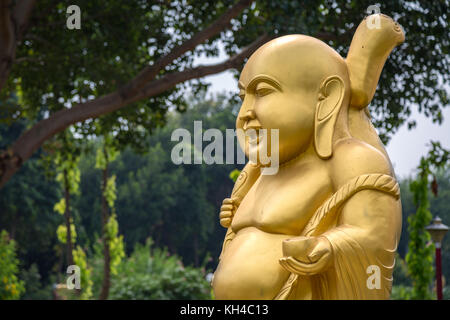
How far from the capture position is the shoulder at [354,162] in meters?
2.73

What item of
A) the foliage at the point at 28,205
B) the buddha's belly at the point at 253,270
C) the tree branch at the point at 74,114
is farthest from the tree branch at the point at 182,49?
the foliage at the point at 28,205

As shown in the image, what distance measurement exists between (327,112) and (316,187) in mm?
376

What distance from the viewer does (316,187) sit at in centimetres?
282

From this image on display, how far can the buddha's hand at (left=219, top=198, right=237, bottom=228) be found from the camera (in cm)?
331

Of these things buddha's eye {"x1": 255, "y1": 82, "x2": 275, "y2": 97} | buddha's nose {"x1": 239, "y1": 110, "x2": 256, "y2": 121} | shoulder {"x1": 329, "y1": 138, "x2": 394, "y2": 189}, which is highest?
buddha's eye {"x1": 255, "y1": 82, "x2": 275, "y2": 97}

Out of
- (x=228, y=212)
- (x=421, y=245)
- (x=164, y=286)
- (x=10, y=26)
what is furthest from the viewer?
(x=164, y=286)

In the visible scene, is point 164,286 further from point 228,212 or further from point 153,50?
point 228,212

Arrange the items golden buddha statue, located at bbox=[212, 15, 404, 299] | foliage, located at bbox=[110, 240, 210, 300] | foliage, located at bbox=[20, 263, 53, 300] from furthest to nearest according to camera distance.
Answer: foliage, located at bbox=[20, 263, 53, 300] → foliage, located at bbox=[110, 240, 210, 300] → golden buddha statue, located at bbox=[212, 15, 404, 299]

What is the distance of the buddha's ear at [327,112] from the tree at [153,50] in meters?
4.41

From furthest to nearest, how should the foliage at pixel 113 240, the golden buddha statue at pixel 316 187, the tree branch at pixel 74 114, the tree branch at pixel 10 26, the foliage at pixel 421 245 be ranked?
the foliage at pixel 113 240
the foliage at pixel 421 245
the tree branch at pixel 74 114
the tree branch at pixel 10 26
the golden buddha statue at pixel 316 187

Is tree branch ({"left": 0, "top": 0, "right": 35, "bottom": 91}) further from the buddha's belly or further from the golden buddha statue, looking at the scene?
the buddha's belly

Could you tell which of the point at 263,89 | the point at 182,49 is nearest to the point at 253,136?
the point at 263,89

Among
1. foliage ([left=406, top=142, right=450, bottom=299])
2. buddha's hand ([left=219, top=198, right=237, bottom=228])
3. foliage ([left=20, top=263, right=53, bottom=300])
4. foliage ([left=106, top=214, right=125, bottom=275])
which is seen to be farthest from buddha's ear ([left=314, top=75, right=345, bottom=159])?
foliage ([left=20, top=263, right=53, bottom=300])

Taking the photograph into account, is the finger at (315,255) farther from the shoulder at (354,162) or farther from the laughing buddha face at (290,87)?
the laughing buddha face at (290,87)
